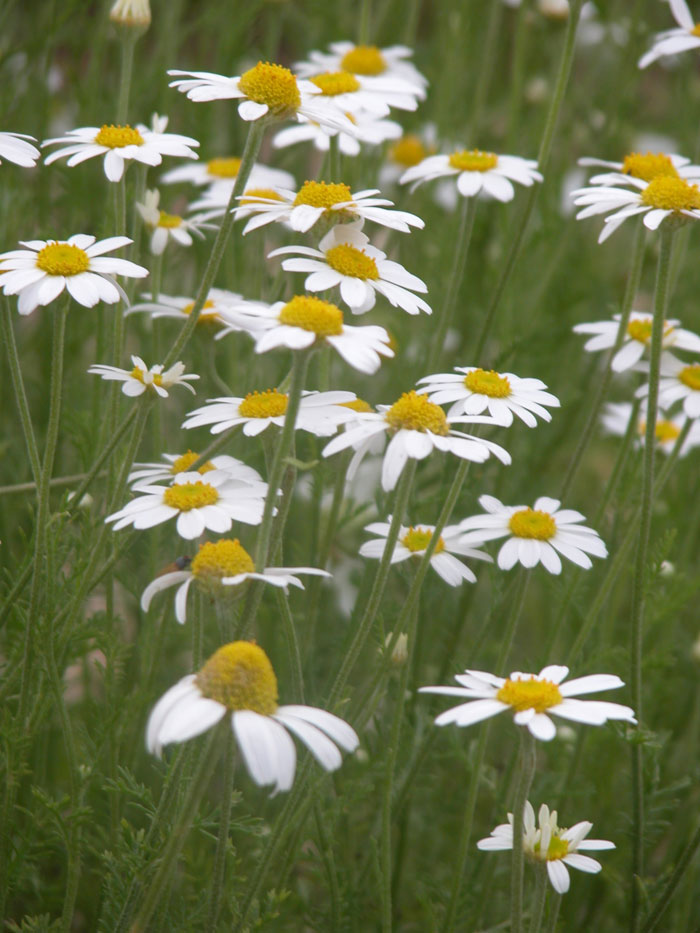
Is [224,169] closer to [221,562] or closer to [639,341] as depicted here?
[639,341]

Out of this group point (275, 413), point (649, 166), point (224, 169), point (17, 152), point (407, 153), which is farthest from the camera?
point (407, 153)

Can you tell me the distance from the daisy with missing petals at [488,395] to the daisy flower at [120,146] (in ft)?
1.00

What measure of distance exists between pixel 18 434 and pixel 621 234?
1.77 metres

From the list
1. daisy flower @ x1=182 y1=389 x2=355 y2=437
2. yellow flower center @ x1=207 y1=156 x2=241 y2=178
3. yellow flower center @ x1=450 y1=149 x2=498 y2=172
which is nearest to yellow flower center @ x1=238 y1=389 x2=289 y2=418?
daisy flower @ x1=182 y1=389 x2=355 y2=437

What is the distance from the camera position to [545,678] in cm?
74

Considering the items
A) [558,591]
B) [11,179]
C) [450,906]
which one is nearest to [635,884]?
[450,906]

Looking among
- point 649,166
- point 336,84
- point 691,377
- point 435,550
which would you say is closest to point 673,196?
point 649,166

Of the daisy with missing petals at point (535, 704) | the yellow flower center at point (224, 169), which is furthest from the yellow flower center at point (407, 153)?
the daisy with missing petals at point (535, 704)

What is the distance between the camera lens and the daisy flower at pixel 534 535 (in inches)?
33.5

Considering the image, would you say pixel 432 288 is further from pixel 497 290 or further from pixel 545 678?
pixel 545 678

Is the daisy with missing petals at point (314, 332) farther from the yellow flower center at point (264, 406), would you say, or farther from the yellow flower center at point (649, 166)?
the yellow flower center at point (649, 166)

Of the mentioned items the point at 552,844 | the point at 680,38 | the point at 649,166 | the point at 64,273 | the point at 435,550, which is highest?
the point at 680,38

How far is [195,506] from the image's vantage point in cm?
76

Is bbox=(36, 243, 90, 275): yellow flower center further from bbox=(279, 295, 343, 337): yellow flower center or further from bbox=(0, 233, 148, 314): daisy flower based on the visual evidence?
bbox=(279, 295, 343, 337): yellow flower center
